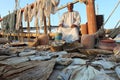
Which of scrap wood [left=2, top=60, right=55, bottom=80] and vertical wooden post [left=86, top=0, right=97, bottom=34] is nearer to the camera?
scrap wood [left=2, top=60, right=55, bottom=80]

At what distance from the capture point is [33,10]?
9.14 meters

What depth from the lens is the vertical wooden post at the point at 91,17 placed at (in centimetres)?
739

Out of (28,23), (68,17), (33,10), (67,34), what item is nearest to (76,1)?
(68,17)

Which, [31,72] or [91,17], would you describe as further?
[91,17]

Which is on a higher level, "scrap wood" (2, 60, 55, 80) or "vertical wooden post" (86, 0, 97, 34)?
"vertical wooden post" (86, 0, 97, 34)

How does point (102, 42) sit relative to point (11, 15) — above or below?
below

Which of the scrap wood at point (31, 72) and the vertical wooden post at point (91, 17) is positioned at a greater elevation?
the vertical wooden post at point (91, 17)

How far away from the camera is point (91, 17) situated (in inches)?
294

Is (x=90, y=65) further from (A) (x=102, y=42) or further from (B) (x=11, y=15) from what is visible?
(B) (x=11, y=15)

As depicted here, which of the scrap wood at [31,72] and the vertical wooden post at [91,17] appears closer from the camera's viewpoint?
the scrap wood at [31,72]

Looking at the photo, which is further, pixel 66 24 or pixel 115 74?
pixel 66 24

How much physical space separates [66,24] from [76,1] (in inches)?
34.4

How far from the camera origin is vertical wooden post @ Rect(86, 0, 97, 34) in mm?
7387

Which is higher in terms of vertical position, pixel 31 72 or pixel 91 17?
pixel 91 17
